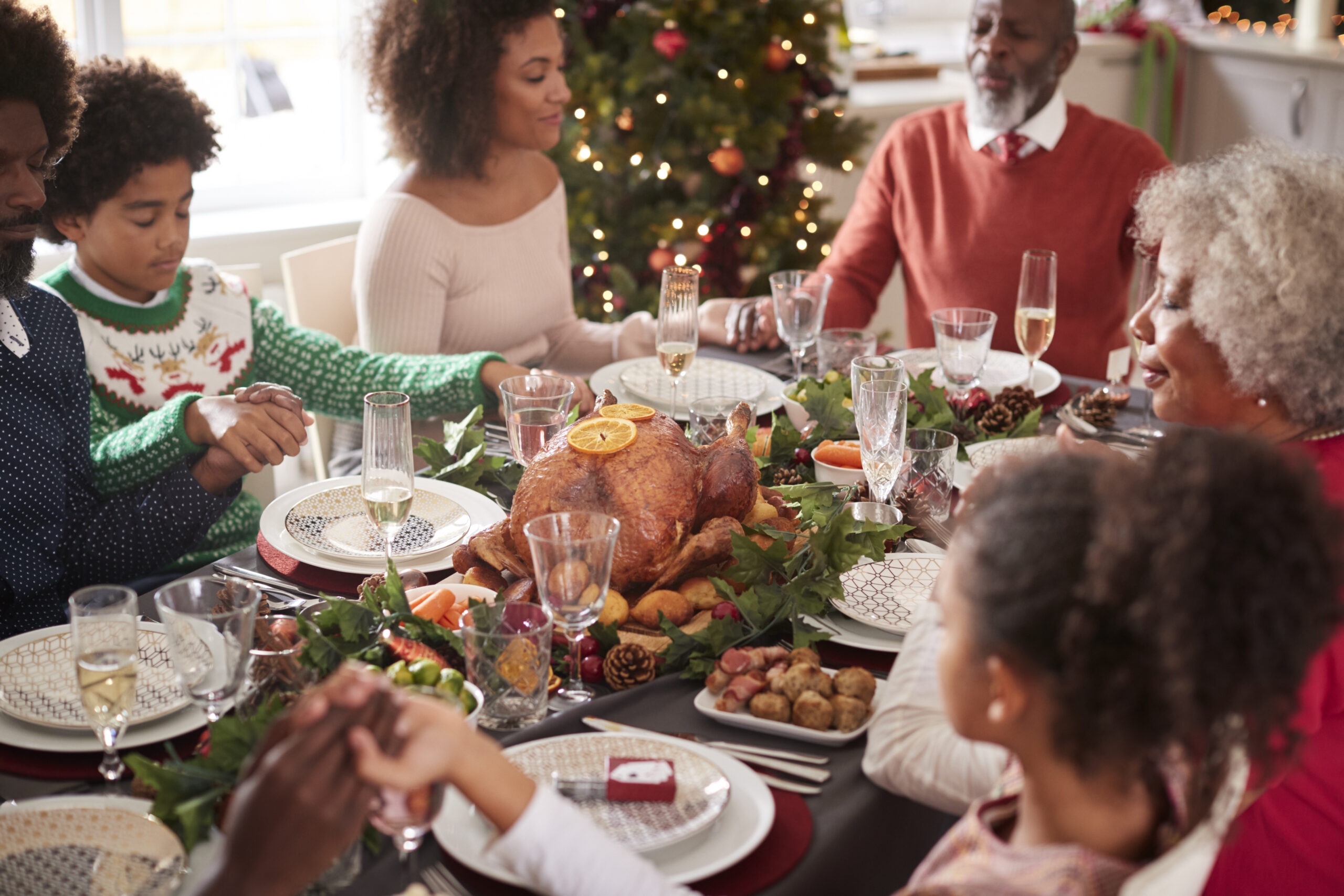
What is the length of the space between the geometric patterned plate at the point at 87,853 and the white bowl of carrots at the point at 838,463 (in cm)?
115

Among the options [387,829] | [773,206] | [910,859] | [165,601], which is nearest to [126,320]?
[165,601]

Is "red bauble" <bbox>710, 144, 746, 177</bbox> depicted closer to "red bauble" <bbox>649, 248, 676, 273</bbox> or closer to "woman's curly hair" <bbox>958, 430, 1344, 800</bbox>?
"red bauble" <bbox>649, 248, 676, 273</bbox>

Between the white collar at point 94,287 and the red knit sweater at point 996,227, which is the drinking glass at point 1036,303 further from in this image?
the white collar at point 94,287

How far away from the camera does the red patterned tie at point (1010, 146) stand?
10.2 ft

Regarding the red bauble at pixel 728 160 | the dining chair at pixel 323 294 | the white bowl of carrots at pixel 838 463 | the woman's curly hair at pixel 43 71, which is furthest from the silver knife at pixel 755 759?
the red bauble at pixel 728 160

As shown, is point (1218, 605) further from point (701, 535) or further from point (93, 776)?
point (93, 776)

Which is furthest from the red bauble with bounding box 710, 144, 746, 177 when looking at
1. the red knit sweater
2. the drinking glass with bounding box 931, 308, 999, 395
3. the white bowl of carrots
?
the white bowl of carrots

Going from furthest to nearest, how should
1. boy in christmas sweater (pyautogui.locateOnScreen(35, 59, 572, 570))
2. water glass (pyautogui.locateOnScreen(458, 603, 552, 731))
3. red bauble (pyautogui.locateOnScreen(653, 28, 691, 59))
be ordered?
red bauble (pyautogui.locateOnScreen(653, 28, 691, 59))
boy in christmas sweater (pyautogui.locateOnScreen(35, 59, 572, 570))
water glass (pyautogui.locateOnScreen(458, 603, 552, 731))

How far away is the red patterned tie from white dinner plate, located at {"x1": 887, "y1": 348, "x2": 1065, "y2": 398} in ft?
2.43

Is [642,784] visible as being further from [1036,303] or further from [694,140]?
[694,140]

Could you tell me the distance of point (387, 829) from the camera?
95cm

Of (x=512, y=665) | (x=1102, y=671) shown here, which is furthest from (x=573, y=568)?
(x=1102, y=671)

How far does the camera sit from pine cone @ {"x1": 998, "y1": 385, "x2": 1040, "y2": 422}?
2.18 meters

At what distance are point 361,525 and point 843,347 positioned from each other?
1.04 metres
